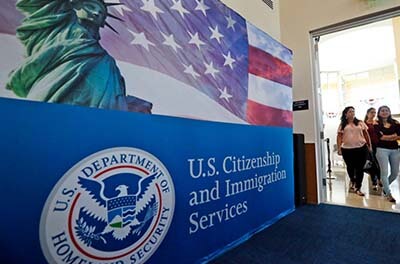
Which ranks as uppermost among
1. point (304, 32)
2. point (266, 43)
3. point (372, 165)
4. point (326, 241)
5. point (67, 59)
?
point (304, 32)

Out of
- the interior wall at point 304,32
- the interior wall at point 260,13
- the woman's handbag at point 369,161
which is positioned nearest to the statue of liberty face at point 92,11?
the interior wall at point 260,13

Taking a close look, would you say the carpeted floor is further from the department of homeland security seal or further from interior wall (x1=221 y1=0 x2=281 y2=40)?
interior wall (x1=221 y1=0 x2=281 y2=40)

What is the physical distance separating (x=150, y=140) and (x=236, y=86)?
3.57ft

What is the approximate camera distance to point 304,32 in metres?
3.71

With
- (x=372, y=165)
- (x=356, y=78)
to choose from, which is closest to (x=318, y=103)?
(x=372, y=165)

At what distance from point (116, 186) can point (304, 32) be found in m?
3.62

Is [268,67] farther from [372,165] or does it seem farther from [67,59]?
[372,165]

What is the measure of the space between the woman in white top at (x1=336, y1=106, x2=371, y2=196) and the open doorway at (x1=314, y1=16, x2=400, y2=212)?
1.41ft


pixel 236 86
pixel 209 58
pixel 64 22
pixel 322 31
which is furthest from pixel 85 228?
pixel 322 31

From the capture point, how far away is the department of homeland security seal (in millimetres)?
1152

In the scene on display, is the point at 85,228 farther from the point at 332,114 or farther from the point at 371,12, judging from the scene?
the point at 332,114

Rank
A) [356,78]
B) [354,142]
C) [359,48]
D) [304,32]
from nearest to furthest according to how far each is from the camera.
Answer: [304,32], [354,142], [359,48], [356,78]

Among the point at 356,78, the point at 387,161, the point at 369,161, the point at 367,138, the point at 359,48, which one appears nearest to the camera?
the point at 387,161

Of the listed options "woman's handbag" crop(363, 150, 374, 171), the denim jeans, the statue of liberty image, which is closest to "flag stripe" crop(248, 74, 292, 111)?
the statue of liberty image
